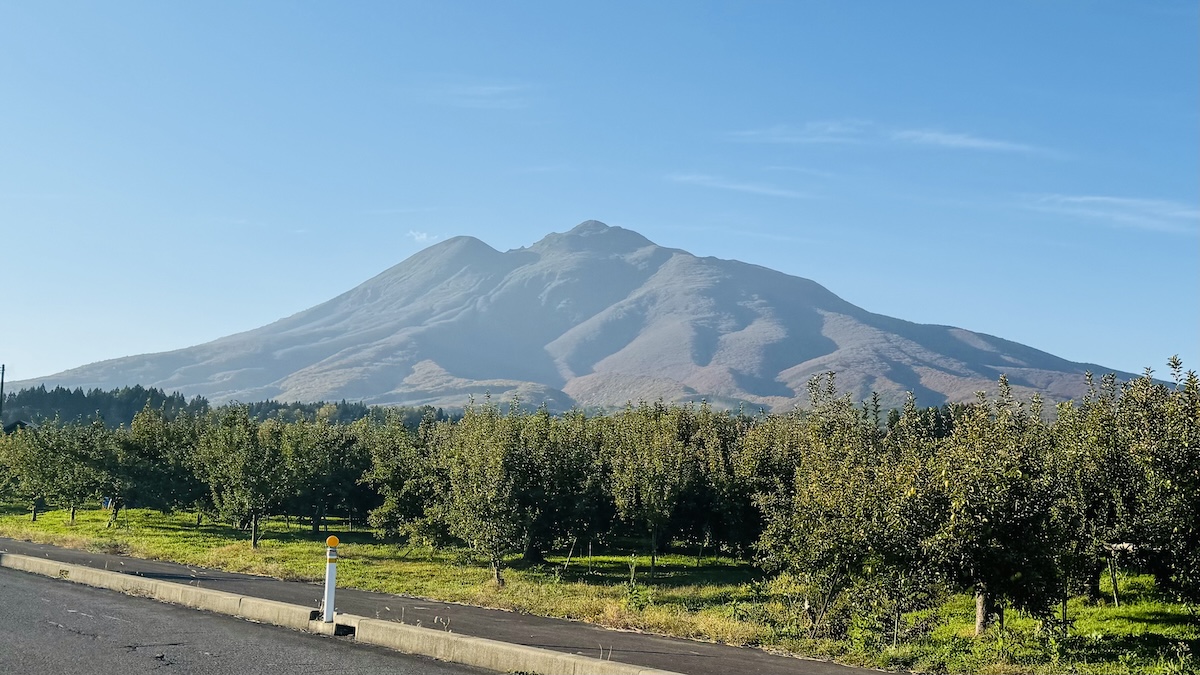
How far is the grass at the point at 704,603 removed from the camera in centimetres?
1430

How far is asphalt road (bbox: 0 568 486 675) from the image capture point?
460 inches

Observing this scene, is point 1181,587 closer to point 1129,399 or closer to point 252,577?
point 1129,399

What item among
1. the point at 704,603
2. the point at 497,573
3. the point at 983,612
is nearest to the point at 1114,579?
the point at 983,612

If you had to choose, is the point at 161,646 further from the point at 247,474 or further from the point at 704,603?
the point at 247,474

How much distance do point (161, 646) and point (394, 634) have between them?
10.3ft

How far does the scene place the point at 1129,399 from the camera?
19203 millimetres

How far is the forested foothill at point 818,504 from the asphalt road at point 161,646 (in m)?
5.78

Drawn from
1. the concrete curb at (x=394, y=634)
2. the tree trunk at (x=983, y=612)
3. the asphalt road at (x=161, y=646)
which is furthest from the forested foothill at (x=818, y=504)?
the asphalt road at (x=161, y=646)

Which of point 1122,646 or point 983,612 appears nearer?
point 1122,646

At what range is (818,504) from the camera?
17.0 m

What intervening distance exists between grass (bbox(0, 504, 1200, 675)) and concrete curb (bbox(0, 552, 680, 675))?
153 inches

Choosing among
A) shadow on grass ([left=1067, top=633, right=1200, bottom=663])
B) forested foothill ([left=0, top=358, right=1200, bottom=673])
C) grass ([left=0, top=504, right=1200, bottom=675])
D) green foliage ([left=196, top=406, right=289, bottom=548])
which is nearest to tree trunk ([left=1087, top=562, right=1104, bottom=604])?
forested foothill ([left=0, top=358, right=1200, bottom=673])

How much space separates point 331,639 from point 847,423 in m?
27.2

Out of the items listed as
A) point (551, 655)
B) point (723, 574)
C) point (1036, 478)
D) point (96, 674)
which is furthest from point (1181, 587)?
point (723, 574)
